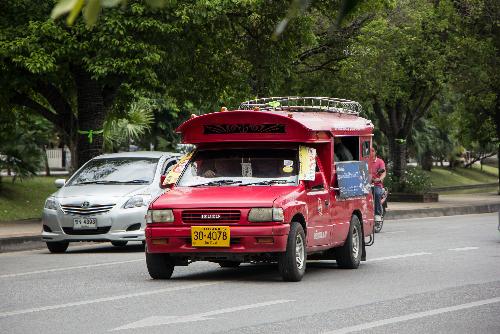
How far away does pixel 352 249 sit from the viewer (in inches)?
587

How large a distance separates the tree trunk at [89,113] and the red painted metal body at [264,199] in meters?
12.6

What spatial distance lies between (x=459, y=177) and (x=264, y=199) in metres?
64.5

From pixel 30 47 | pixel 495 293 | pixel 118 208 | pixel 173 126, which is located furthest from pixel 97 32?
pixel 173 126

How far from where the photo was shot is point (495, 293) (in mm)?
11695

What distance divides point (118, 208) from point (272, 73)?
13644 millimetres

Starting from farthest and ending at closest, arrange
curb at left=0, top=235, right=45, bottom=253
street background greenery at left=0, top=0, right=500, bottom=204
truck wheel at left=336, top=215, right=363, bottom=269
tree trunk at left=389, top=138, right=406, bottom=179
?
tree trunk at left=389, top=138, right=406, bottom=179, street background greenery at left=0, top=0, right=500, bottom=204, curb at left=0, top=235, right=45, bottom=253, truck wheel at left=336, top=215, right=363, bottom=269

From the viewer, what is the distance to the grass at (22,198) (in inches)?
1221

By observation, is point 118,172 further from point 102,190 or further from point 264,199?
point 264,199

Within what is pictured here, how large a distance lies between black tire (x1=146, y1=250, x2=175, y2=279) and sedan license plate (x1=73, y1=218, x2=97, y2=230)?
4925 millimetres

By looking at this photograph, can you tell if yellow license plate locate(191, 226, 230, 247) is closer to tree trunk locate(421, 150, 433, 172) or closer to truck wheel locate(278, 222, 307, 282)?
truck wheel locate(278, 222, 307, 282)

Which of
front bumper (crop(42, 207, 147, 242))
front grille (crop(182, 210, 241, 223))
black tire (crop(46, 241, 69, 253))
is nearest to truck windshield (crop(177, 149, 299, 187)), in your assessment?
front grille (crop(182, 210, 241, 223))

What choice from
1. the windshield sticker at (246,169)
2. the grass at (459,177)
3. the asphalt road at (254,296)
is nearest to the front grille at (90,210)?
the asphalt road at (254,296)

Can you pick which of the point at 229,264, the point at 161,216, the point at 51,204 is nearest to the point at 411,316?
the point at 161,216

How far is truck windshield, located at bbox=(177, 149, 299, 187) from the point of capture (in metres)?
13.6
